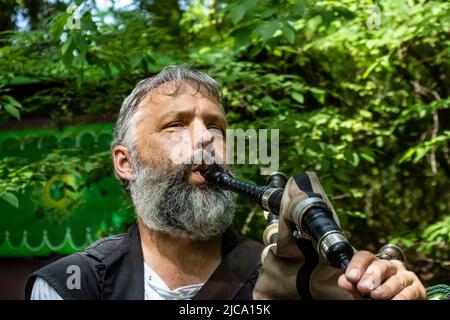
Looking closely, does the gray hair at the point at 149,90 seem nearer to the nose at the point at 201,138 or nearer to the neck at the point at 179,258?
the nose at the point at 201,138

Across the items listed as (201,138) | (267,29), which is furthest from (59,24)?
(201,138)

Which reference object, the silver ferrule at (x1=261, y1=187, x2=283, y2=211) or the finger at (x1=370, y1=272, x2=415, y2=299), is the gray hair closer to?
the silver ferrule at (x1=261, y1=187, x2=283, y2=211)

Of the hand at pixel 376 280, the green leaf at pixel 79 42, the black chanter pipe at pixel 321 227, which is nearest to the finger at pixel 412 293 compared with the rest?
the hand at pixel 376 280

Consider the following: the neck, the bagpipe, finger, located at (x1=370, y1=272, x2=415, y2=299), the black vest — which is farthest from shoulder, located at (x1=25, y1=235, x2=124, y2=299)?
finger, located at (x1=370, y1=272, x2=415, y2=299)

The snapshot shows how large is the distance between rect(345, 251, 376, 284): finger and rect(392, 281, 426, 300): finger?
3.3 inches

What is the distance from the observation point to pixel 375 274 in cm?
88

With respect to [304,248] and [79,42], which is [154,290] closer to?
[304,248]

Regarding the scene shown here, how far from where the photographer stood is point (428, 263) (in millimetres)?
4508

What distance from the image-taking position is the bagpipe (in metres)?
0.90

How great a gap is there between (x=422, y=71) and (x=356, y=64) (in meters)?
0.67
